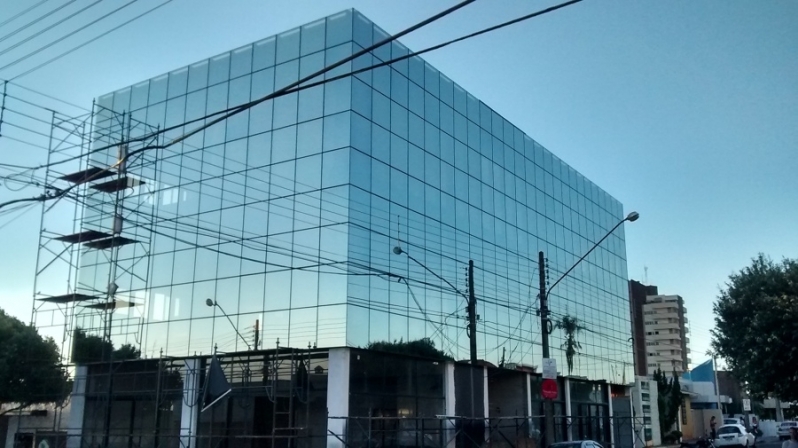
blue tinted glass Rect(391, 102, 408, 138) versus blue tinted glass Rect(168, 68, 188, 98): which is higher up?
blue tinted glass Rect(168, 68, 188, 98)

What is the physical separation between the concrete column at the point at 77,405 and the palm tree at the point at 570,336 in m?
25.2

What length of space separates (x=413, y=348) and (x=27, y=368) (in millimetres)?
21804

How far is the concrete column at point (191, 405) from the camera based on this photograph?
2881cm

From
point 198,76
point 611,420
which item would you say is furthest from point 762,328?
point 198,76

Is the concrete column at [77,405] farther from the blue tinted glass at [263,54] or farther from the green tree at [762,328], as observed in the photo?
the green tree at [762,328]

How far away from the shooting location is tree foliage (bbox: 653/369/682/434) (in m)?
60.7

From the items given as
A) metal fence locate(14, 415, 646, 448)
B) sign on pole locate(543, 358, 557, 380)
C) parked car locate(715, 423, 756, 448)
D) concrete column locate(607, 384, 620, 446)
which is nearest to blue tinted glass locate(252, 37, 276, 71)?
metal fence locate(14, 415, 646, 448)

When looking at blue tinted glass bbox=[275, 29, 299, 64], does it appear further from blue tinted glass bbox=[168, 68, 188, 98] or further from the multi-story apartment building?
the multi-story apartment building

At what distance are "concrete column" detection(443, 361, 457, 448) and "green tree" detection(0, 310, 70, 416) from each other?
1956cm

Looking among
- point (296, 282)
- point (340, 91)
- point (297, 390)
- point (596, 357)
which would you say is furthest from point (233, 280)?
point (596, 357)

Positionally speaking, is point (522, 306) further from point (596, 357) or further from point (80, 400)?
point (80, 400)

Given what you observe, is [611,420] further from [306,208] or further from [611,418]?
[306,208]

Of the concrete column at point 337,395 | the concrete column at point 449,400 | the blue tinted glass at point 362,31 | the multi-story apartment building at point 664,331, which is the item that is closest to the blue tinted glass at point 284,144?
the blue tinted glass at point 362,31

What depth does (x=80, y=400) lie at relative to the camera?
32.8m
